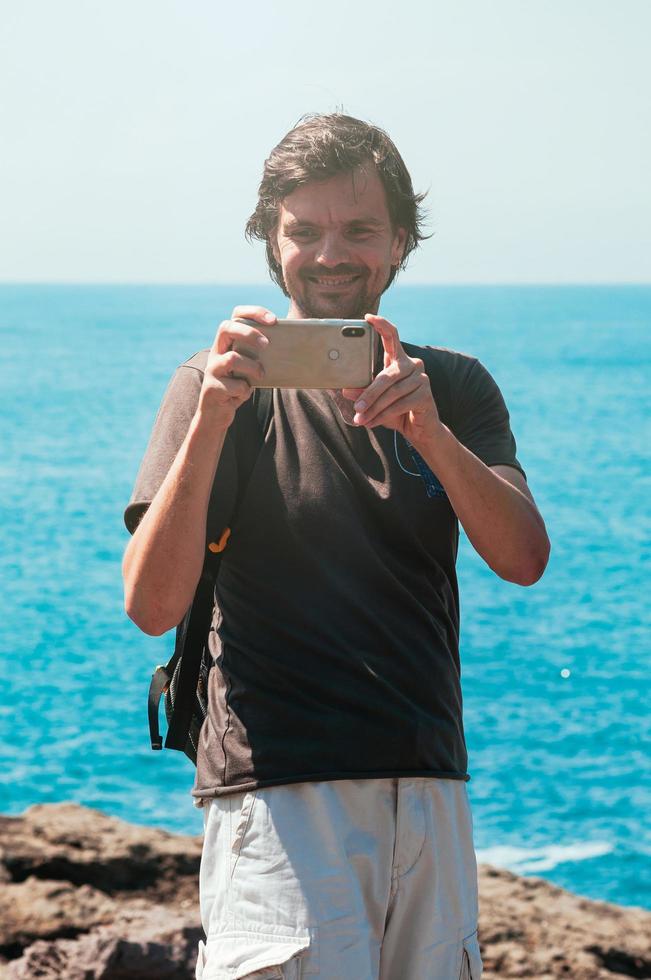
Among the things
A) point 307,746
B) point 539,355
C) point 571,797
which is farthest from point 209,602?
point 539,355

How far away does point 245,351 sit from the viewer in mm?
2285

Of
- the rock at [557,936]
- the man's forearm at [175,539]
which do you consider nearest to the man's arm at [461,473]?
the man's forearm at [175,539]

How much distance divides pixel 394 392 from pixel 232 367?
0.98 feet

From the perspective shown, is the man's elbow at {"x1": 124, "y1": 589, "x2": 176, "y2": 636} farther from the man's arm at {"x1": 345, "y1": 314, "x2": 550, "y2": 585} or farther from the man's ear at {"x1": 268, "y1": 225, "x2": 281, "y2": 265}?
the man's ear at {"x1": 268, "y1": 225, "x2": 281, "y2": 265}

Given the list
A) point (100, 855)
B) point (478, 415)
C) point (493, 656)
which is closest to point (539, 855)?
point (493, 656)

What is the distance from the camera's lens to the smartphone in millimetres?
2320

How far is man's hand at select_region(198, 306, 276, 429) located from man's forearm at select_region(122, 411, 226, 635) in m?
0.03

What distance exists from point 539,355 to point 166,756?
68.2 m

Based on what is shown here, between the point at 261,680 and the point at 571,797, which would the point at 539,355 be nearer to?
the point at 571,797

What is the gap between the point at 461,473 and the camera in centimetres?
242

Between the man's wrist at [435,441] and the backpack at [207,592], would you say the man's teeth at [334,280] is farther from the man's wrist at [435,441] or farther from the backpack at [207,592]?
the man's wrist at [435,441]

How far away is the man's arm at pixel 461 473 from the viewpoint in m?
2.30

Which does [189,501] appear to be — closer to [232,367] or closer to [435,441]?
[232,367]

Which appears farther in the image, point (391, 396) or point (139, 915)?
point (139, 915)
